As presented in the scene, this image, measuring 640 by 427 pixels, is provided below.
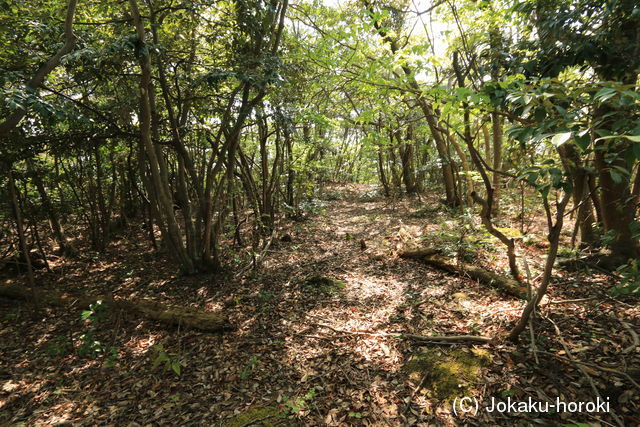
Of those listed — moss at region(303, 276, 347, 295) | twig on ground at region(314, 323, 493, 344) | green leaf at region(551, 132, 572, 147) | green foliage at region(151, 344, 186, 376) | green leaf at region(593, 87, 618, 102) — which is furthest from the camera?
moss at region(303, 276, 347, 295)

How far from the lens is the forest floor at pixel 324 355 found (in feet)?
9.66

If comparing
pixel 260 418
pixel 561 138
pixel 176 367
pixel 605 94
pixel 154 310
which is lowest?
pixel 260 418

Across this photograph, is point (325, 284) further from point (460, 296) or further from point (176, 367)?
point (176, 367)

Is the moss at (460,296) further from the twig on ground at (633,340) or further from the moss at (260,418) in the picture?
the moss at (260,418)

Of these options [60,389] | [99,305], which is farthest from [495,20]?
[60,389]

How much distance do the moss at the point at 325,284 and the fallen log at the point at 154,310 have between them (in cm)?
191

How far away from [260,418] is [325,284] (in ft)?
10.2

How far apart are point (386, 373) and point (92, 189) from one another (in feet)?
32.2

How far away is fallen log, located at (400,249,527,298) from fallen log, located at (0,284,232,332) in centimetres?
432

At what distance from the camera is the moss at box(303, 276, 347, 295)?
18.9 ft

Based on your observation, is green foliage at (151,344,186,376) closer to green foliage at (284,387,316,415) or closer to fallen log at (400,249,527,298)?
green foliage at (284,387,316,415)

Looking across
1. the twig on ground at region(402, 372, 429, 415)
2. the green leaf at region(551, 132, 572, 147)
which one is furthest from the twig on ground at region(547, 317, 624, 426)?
the green leaf at region(551, 132, 572, 147)

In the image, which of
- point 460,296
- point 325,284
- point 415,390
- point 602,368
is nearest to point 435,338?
point 415,390

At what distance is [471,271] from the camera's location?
539 cm
